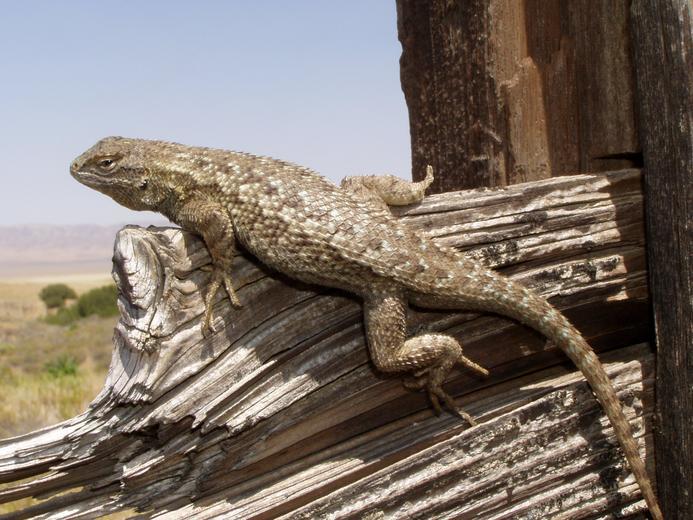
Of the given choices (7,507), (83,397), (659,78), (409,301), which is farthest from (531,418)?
(83,397)

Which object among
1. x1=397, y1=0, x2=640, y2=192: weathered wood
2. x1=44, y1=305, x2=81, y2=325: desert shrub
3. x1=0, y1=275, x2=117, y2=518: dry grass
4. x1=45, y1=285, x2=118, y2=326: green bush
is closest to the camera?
x1=397, y1=0, x2=640, y2=192: weathered wood

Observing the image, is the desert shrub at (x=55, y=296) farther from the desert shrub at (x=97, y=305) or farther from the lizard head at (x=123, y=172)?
the lizard head at (x=123, y=172)

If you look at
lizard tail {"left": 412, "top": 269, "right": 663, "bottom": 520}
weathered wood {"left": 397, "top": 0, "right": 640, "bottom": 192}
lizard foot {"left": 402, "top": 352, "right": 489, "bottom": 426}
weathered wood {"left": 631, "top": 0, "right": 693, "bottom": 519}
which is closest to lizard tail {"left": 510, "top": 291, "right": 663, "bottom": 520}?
lizard tail {"left": 412, "top": 269, "right": 663, "bottom": 520}

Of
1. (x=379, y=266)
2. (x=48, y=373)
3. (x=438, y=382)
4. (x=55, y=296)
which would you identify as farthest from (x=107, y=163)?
(x=55, y=296)

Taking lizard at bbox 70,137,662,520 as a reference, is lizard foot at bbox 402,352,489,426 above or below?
below

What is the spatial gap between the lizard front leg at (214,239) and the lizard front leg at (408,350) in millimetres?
522

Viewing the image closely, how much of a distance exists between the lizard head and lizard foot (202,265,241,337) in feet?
3.00

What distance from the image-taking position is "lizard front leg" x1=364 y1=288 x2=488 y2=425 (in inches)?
102

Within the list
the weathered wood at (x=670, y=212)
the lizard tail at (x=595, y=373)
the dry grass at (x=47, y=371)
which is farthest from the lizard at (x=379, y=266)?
the dry grass at (x=47, y=371)

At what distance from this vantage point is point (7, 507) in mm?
7832

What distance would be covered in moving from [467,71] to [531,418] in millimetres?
1460

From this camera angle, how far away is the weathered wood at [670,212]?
8.41ft

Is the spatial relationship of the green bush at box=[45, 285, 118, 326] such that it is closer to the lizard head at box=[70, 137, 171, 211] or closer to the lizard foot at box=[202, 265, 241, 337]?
the lizard head at box=[70, 137, 171, 211]

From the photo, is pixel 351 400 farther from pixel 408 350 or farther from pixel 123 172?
pixel 123 172
